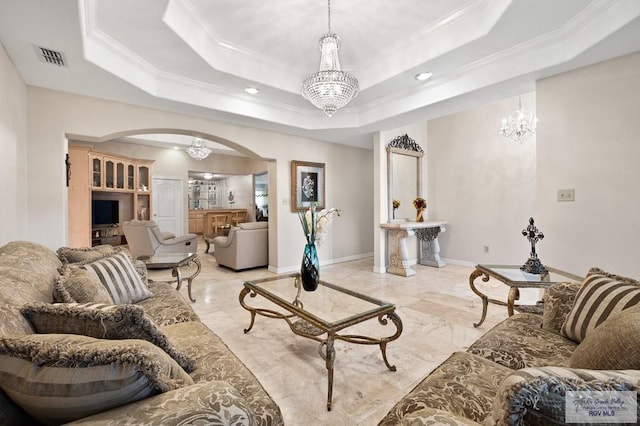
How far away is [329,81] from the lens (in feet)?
7.98

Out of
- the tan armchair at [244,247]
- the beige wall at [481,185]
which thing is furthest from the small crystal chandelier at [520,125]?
the tan armchair at [244,247]

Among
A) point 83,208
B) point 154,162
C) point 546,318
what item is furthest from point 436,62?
point 154,162

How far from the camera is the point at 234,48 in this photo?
2975 millimetres

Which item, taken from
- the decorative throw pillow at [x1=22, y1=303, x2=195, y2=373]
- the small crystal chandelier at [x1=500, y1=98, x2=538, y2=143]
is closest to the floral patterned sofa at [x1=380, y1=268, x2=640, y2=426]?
the decorative throw pillow at [x1=22, y1=303, x2=195, y2=373]

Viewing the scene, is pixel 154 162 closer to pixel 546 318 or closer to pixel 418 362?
pixel 418 362

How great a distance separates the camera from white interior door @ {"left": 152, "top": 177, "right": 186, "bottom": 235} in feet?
25.3

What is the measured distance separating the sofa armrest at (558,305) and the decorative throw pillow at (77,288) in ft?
8.21

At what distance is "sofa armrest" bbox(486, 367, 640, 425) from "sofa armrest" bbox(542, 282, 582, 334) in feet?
3.82

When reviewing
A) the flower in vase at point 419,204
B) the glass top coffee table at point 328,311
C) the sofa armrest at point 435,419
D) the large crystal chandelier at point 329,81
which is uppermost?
the large crystal chandelier at point 329,81

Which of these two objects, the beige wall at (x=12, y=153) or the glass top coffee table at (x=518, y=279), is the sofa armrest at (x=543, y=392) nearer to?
the glass top coffee table at (x=518, y=279)

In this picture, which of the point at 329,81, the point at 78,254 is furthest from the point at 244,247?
the point at 329,81

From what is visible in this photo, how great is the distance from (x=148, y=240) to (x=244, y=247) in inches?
71.7

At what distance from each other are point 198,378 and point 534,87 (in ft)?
12.3

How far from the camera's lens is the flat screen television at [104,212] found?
635 centimetres
